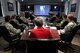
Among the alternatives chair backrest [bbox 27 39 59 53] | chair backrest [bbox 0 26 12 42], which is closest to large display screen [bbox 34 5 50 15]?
chair backrest [bbox 0 26 12 42]

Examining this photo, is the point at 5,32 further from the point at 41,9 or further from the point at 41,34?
the point at 41,9

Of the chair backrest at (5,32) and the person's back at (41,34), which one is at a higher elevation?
the person's back at (41,34)

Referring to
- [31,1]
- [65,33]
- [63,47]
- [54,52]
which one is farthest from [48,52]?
[31,1]

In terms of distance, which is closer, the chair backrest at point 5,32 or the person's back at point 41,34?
the person's back at point 41,34

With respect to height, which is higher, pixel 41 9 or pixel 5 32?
pixel 41 9

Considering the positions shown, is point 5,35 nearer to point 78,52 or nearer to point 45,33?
point 45,33

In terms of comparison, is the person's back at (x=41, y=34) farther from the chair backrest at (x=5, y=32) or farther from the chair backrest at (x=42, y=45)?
the chair backrest at (x=5, y=32)

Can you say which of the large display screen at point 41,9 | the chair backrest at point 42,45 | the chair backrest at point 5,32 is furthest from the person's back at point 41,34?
the large display screen at point 41,9

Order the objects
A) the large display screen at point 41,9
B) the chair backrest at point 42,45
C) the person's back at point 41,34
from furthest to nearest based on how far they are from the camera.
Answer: the large display screen at point 41,9 < the person's back at point 41,34 < the chair backrest at point 42,45

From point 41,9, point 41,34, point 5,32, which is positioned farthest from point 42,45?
point 41,9

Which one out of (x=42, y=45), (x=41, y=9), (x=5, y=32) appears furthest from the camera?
(x=41, y=9)

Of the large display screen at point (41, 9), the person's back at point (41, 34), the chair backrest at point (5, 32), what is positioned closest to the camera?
the person's back at point (41, 34)

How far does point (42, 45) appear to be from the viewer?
6.36 ft

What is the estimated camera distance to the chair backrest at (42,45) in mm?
→ 1898
